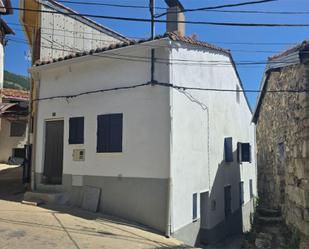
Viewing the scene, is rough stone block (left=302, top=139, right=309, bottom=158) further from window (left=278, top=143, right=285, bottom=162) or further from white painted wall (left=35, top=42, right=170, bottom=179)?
white painted wall (left=35, top=42, right=170, bottom=179)

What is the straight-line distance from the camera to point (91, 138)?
1125 centimetres

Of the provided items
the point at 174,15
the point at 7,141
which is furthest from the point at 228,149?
the point at 7,141

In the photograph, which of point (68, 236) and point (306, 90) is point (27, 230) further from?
point (306, 90)

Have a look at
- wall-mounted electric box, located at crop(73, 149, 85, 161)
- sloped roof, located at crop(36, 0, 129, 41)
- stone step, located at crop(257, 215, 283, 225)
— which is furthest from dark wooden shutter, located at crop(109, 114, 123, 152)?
stone step, located at crop(257, 215, 283, 225)

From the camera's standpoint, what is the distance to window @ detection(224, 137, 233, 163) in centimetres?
1493

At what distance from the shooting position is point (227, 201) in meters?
15.0

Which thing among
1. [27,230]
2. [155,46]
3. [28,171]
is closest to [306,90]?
[155,46]

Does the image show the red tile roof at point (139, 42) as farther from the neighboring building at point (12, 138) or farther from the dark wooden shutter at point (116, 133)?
the neighboring building at point (12, 138)

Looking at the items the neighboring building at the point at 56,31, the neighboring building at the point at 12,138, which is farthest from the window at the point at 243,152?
the neighboring building at the point at 12,138

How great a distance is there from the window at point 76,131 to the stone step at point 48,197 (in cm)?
169

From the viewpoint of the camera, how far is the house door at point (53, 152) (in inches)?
485

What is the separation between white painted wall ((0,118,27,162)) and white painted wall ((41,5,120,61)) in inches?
536

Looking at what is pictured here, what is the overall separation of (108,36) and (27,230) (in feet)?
34.9

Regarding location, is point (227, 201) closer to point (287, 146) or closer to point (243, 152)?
point (243, 152)
